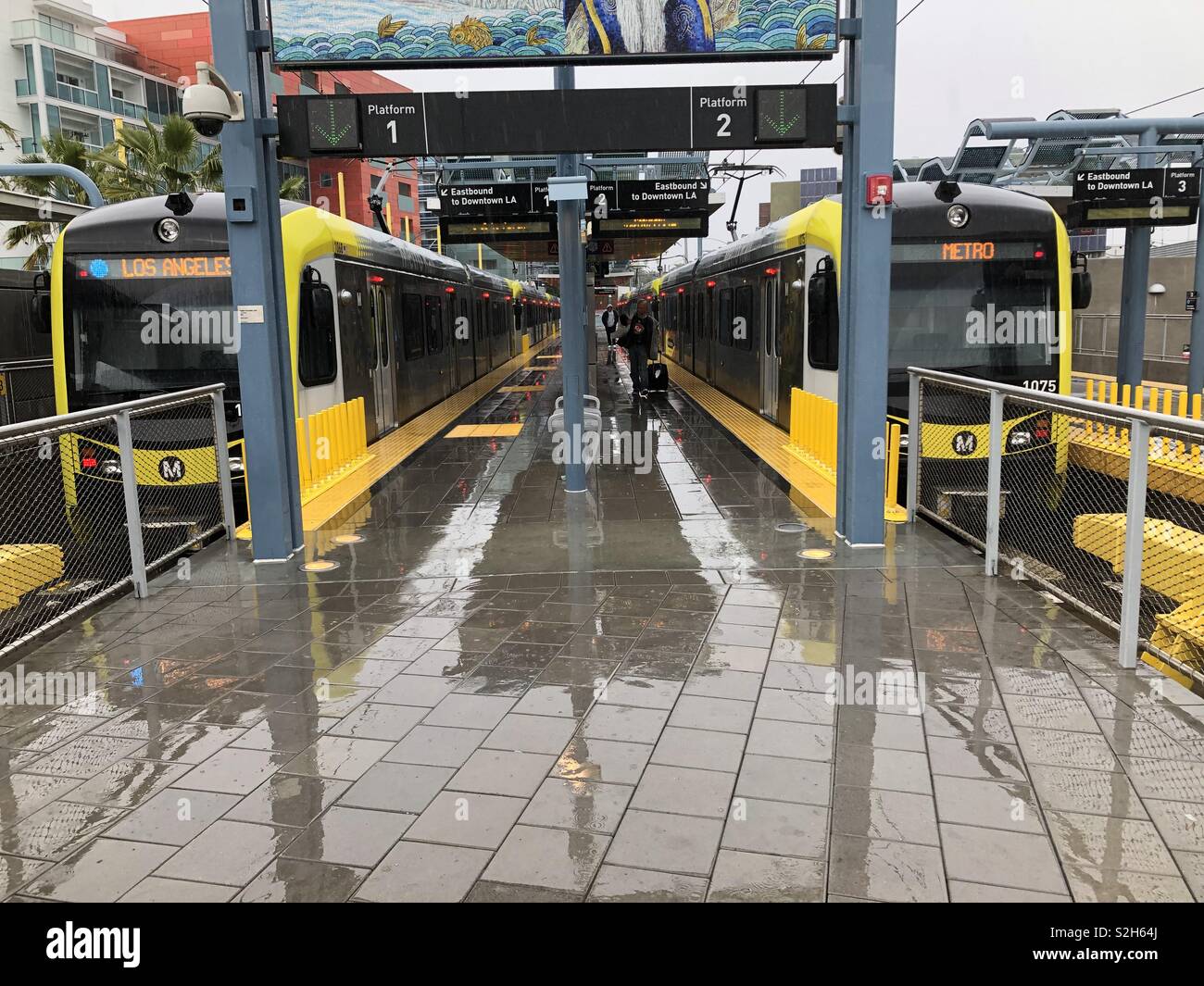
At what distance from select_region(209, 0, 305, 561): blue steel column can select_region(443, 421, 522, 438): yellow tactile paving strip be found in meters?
6.54

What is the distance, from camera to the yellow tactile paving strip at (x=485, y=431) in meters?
14.1

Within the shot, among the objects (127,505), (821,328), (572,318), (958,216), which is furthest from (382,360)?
(958,216)

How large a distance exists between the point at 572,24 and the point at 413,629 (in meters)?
4.45

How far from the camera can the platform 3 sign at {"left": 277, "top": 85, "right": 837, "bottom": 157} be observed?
7.01m

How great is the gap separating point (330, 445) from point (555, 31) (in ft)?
17.2

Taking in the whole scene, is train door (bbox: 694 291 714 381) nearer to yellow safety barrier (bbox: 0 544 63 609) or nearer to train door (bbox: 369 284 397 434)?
train door (bbox: 369 284 397 434)

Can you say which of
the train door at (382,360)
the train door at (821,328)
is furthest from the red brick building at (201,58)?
the train door at (821,328)

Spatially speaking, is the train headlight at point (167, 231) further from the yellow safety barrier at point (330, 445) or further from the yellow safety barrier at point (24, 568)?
the yellow safety barrier at point (24, 568)

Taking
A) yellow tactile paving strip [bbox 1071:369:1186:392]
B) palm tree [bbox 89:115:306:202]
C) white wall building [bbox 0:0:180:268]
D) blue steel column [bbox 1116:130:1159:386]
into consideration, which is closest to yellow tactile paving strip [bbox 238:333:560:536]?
palm tree [bbox 89:115:306:202]

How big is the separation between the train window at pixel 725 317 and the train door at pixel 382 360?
6304 millimetres

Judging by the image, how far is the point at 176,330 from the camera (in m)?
9.00

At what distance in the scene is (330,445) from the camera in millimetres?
10594

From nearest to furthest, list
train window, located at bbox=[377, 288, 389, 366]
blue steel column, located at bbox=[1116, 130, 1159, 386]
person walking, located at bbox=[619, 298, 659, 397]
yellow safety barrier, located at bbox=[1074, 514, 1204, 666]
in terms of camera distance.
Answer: yellow safety barrier, located at bbox=[1074, 514, 1204, 666]
train window, located at bbox=[377, 288, 389, 366]
blue steel column, located at bbox=[1116, 130, 1159, 386]
person walking, located at bbox=[619, 298, 659, 397]
